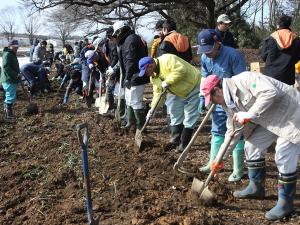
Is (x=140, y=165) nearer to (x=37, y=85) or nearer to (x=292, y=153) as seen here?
(x=292, y=153)

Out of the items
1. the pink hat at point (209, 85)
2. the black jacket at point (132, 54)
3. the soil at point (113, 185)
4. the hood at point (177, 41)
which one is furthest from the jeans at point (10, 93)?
the pink hat at point (209, 85)

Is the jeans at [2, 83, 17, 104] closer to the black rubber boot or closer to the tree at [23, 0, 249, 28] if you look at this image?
the black rubber boot

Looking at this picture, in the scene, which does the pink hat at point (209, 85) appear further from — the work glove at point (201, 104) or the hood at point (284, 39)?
the hood at point (284, 39)

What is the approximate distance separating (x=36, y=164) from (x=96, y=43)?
5.76 m

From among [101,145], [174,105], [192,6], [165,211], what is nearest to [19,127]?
[101,145]

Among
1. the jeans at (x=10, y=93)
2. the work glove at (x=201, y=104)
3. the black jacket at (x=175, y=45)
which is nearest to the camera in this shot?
the work glove at (x=201, y=104)

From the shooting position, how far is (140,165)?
19.1 ft

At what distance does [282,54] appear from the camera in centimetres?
628

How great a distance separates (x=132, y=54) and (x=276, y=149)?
3.84m

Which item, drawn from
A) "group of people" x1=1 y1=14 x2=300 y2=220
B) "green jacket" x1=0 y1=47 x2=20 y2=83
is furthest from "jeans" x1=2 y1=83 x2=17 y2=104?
"green jacket" x1=0 y1=47 x2=20 y2=83

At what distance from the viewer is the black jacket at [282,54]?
6203mm

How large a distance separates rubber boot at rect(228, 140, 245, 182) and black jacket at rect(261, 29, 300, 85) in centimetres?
170

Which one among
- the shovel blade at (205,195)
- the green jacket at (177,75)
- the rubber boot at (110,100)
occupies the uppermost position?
the green jacket at (177,75)

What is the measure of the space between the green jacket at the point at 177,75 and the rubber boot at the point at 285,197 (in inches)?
93.9
